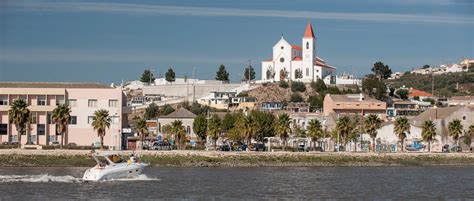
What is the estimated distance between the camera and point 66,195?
59969 mm

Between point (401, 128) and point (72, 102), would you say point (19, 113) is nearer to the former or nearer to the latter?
point (72, 102)

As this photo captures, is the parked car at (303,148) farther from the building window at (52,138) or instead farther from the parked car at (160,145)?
the building window at (52,138)

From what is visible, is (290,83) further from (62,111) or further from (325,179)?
(325,179)

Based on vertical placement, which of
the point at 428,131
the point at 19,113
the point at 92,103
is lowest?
the point at 428,131

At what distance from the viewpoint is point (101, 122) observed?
103 m

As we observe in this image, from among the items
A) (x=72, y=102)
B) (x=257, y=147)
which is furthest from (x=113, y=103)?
(x=257, y=147)

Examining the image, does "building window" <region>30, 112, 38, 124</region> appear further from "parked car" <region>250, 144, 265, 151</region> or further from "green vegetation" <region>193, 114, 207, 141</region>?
"green vegetation" <region>193, 114, 207, 141</region>

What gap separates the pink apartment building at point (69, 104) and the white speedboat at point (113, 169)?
34558 millimetres

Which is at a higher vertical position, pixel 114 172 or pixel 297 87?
pixel 297 87

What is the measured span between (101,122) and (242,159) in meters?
16.2

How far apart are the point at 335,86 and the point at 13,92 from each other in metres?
96.3

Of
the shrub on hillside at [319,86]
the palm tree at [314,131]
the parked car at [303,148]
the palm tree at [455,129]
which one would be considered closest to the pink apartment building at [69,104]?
the parked car at [303,148]

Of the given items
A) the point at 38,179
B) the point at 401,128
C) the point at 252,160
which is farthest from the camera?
the point at 401,128

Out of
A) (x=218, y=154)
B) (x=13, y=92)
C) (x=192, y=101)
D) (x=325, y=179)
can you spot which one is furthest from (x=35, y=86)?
(x=192, y=101)
